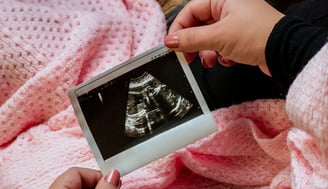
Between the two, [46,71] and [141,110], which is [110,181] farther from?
[46,71]

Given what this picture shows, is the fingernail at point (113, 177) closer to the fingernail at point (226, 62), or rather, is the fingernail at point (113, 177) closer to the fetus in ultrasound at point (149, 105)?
the fetus in ultrasound at point (149, 105)

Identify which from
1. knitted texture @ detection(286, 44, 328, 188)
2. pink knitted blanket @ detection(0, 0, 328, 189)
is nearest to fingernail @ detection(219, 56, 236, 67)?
pink knitted blanket @ detection(0, 0, 328, 189)

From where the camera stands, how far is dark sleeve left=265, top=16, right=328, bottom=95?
653 millimetres

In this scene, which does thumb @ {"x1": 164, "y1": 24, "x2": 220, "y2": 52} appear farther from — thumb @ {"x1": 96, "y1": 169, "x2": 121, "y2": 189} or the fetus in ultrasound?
thumb @ {"x1": 96, "y1": 169, "x2": 121, "y2": 189}

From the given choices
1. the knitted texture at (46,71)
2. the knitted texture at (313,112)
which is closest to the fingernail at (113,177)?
the knitted texture at (46,71)

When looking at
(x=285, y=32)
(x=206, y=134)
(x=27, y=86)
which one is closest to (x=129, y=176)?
(x=206, y=134)

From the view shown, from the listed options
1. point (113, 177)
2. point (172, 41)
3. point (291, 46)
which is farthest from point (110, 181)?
point (291, 46)

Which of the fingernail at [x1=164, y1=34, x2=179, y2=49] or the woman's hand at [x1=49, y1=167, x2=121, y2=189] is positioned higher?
the fingernail at [x1=164, y1=34, x2=179, y2=49]

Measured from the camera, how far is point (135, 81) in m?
0.80

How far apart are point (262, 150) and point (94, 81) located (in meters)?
0.34

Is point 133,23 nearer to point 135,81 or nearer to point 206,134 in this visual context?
point 135,81

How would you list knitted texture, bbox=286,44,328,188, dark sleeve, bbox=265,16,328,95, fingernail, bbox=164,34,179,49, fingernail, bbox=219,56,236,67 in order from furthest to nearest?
fingernail, bbox=219,56,236,67, fingernail, bbox=164,34,179,49, dark sleeve, bbox=265,16,328,95, knitted texture, bbox=286,44,328,188

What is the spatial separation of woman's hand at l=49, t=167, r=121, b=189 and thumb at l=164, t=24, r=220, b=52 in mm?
241

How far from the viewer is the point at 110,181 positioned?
2.39 feet
